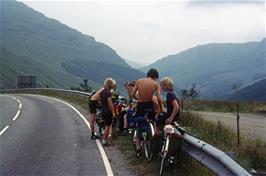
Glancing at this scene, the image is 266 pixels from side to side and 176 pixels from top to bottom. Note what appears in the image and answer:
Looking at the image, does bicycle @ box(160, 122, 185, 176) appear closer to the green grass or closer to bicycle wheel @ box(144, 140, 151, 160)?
bicycle wheel @ box(144, 140, 151, 160)

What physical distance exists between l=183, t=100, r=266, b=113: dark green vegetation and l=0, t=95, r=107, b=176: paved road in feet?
50.8

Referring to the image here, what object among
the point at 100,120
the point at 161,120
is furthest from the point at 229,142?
the point at 161,120

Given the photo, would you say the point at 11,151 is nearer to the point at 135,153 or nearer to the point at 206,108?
the point at 135,153

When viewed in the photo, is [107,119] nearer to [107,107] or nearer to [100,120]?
[107,107]

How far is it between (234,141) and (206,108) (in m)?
22.9

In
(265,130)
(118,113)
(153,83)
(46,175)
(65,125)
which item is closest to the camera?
(46,175)

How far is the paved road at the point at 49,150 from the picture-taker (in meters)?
10.8

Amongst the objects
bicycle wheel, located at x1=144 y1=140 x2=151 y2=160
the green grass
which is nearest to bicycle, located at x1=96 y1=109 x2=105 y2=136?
the green grass

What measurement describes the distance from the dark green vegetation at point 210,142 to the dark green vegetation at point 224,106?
16320mm

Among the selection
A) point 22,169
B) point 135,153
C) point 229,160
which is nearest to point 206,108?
point 135,153

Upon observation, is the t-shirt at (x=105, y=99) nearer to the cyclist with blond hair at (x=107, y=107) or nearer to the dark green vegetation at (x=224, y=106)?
the cyclist with blond hair at (x=107, y=107)

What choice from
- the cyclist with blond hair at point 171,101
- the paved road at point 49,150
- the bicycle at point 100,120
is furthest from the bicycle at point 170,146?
the bicycle at point 100,120

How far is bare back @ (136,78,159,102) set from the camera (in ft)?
38.2

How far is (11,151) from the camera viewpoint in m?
13.2
